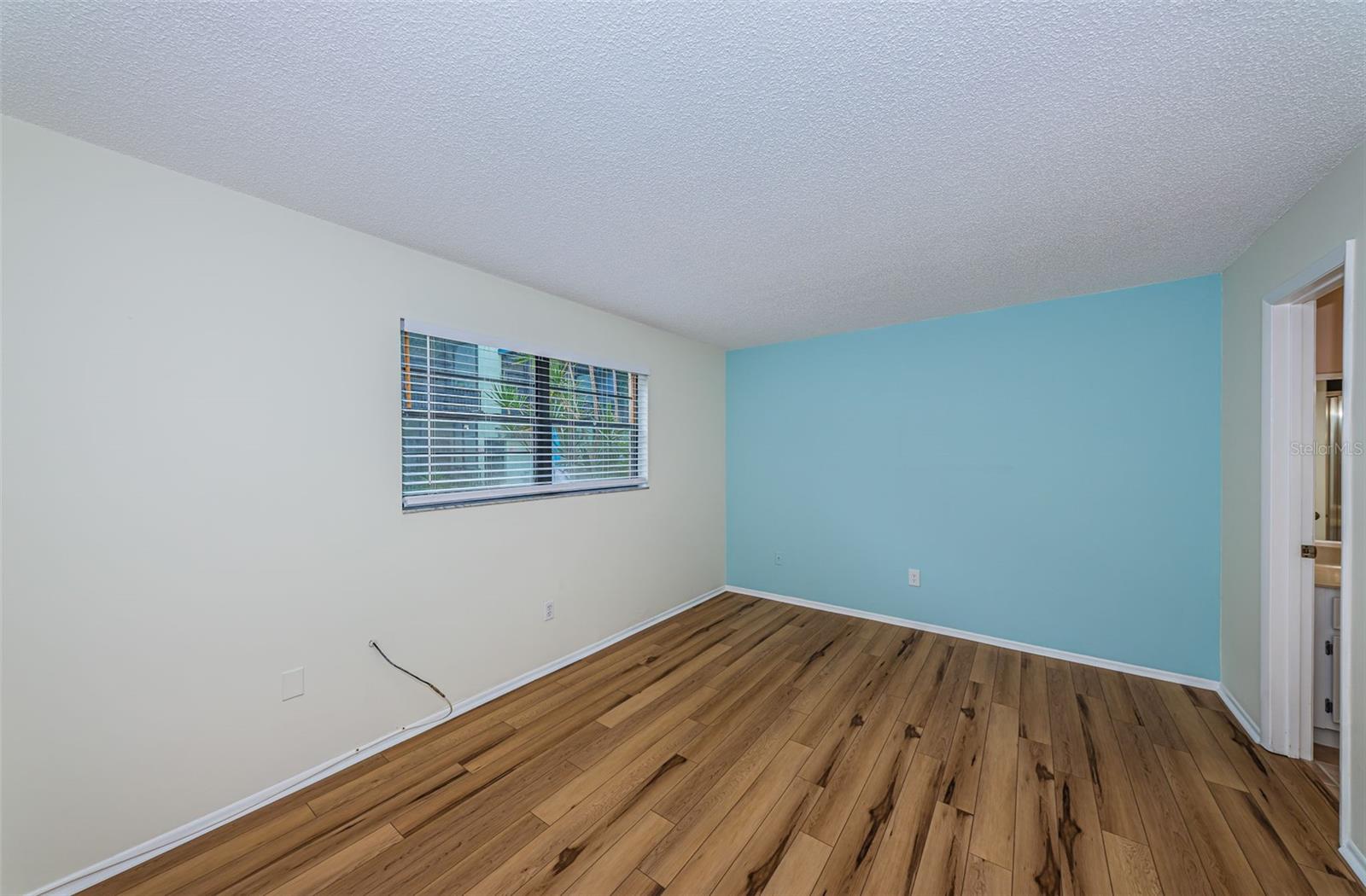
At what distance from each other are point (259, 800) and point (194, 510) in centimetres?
118

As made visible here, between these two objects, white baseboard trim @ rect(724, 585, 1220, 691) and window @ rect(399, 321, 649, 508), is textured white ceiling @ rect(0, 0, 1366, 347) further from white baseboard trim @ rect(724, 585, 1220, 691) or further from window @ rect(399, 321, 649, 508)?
white baseboard trim @ rect(724, 585, 1220, 691)

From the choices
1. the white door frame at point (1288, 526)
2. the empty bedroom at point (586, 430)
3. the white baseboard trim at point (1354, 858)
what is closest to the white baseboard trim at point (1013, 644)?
the empty bedroom at point (586, 430)

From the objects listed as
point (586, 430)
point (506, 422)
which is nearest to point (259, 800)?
point (506, 422)

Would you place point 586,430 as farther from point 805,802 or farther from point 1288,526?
point 1288,526

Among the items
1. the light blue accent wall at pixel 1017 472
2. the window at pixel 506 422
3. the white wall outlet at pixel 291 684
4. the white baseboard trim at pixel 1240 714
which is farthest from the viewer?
the light blue accent wall at pixel 1017 472

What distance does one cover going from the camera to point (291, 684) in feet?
6.25

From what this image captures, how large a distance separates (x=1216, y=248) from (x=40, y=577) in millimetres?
4934

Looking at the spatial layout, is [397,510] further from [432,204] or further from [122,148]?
[122,148]

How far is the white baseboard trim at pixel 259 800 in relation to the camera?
1.48 m

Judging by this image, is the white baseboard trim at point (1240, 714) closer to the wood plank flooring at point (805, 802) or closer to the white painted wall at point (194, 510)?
the wood plank flooring at point (805, 802)

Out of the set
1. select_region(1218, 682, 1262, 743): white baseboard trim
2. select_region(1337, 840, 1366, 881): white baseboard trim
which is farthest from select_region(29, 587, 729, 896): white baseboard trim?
select_region(1218, 682, 1262, 743): white baseboard trim

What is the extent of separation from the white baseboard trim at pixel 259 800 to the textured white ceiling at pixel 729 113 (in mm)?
2369

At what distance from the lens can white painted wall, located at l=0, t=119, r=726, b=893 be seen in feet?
4.64

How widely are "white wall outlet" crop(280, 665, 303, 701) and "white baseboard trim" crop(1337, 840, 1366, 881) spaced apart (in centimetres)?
378
